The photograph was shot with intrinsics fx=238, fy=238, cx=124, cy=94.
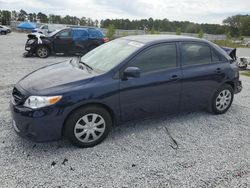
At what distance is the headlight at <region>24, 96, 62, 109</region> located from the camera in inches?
121

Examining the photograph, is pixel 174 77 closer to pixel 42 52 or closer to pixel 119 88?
pixel 119 88

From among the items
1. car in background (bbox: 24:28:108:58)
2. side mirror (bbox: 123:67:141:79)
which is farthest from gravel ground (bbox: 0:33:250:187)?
car in background (bbox: 24:28:108:58)

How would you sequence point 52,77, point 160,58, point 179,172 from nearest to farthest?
point 179,172, point 52,77, point 160,58

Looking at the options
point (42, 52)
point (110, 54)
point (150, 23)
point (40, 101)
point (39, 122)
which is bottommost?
point (39, 122)

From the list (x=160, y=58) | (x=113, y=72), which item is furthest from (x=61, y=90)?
(x=160, y=58)

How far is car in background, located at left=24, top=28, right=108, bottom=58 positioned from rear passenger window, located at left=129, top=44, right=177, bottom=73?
29.4ft

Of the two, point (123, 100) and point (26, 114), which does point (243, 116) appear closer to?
point (123, 100)

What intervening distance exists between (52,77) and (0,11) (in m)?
57.0

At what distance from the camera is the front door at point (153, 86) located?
3.64 m

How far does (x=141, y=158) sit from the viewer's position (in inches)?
128

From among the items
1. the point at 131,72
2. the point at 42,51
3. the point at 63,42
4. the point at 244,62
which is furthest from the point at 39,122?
the point at 244,62

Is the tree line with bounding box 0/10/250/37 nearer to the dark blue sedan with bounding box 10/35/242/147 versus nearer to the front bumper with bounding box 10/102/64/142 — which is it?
the dark blue sedan with bounding box 10/35/242/147

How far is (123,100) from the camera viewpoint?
3.58 metres

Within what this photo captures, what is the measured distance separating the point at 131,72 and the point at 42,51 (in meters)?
9.27
